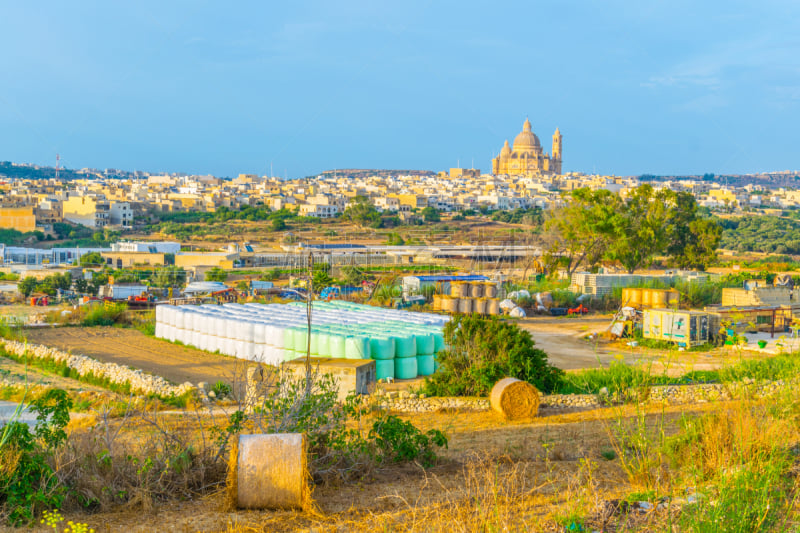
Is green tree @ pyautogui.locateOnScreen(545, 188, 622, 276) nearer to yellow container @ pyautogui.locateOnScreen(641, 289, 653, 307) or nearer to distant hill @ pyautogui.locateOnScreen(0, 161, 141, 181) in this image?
yellow container @ pyautogui.locateOnScreen(641, 289, 653, 307)

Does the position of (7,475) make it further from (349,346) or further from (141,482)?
(349,346)

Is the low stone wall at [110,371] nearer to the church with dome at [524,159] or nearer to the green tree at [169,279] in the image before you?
the green tree at [169,279]

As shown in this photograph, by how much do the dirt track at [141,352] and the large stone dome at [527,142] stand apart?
14802 centimetres

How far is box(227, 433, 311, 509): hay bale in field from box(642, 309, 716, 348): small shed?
1135cm

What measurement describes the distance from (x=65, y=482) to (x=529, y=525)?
10.0ft

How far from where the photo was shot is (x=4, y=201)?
255 feet

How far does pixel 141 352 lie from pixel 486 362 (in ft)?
28.0

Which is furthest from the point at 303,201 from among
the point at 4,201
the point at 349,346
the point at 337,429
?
the point at 337,429

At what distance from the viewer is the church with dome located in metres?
158

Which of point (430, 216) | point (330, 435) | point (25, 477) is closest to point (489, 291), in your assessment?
point (330, 435)

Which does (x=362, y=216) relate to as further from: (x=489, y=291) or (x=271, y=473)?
(x=271, y=473)

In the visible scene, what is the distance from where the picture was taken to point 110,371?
12.6 m

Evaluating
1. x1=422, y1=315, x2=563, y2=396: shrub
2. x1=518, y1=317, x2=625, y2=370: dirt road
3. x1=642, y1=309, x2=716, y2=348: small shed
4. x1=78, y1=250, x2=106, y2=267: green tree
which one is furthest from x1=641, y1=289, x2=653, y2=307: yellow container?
x1=78, y1=250, x2=106, y2=267: green tree

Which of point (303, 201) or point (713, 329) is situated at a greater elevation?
point (303, 201)
